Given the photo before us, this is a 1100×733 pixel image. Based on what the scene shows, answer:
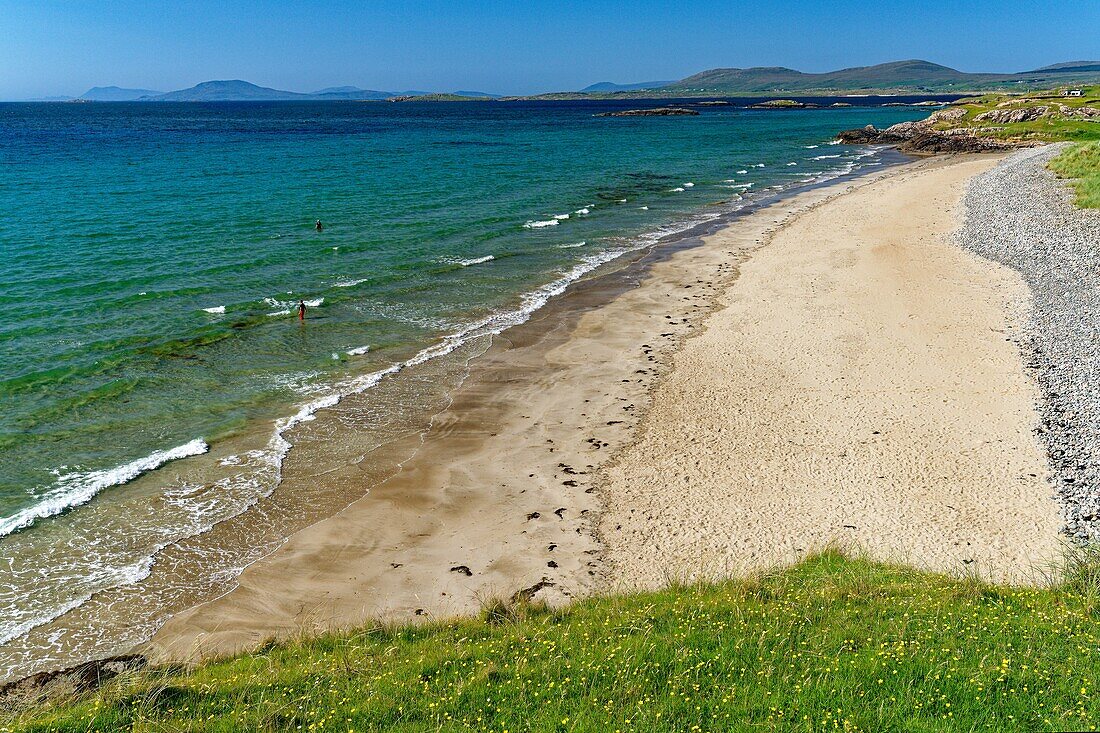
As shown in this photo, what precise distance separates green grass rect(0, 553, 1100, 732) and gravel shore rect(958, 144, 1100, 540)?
18.1 feet

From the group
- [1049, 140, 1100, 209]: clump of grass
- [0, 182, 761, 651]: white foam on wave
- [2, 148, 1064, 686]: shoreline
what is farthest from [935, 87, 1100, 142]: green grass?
[0, 182, 761, 651]: white foam on wave

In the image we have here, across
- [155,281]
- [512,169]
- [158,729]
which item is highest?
[512,169]

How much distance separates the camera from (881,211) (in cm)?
4578

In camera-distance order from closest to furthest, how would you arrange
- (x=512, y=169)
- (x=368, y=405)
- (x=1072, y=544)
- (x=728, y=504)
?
(x=1072, y=544), (x=728, y=504), (x=368, y=405), (x=512, y=169)

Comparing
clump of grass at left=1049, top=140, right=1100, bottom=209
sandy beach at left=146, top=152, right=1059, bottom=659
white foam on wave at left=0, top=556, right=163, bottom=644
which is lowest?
white foam on wave at left=0, top=556, right=163, bottom=644

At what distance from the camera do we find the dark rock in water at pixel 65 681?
9.61m

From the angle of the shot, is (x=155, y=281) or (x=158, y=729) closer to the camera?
(x=158, y=729)

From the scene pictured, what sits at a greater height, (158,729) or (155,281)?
(155,281)

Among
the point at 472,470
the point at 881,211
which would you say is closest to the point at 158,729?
the point at 472,470

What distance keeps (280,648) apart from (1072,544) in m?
13.9

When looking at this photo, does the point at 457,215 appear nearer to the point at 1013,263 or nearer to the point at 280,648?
the point at 1013,263

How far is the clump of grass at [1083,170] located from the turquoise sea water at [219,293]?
66.8 feet

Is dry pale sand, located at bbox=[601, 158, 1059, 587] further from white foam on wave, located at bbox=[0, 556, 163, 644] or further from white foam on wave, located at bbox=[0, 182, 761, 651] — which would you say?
white foam on wave, located at bbox=[0, 556, 163, 644]

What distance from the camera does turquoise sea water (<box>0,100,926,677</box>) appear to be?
1538cm
